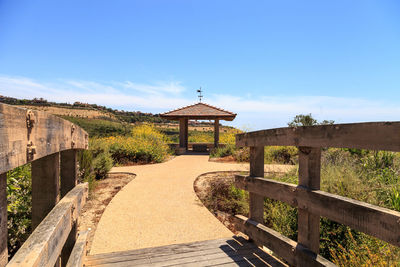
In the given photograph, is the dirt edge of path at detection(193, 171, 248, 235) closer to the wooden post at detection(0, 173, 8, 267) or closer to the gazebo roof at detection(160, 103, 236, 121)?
the wooden post at detection(0, 173, 8, 267)

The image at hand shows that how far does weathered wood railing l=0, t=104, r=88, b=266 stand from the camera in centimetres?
92

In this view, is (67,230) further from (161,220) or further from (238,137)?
(161,220)

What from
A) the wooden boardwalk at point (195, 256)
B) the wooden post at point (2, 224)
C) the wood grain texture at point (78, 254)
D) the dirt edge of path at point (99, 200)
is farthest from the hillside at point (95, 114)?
the wooden post at point (2, 224)

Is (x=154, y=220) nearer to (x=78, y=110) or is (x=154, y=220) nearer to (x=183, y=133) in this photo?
(x=183, y=133)

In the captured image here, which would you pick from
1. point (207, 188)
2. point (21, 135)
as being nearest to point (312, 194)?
point (21, 135)

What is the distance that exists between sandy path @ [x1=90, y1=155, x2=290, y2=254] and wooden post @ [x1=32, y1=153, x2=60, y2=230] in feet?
5.62

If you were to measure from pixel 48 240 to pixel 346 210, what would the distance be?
72.1 inches

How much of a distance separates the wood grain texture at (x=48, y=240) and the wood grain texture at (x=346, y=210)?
1.80 m

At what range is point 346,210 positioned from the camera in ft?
5.62

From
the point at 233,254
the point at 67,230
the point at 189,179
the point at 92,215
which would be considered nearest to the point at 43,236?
the point at 67,230

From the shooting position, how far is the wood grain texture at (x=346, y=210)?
4.76ft

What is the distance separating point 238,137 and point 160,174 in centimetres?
562

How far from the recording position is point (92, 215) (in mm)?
4789

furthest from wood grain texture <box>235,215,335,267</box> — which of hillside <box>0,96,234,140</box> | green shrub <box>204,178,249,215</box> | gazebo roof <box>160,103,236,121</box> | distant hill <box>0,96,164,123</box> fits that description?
distant hill <box>0,96,164,123</box>
